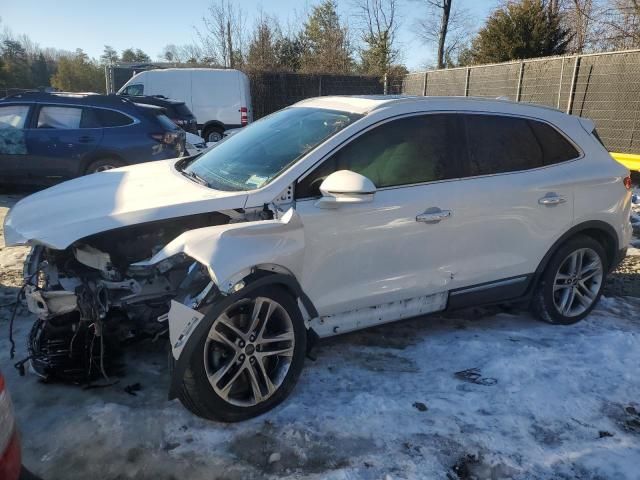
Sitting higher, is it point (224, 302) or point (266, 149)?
point (266, 149)

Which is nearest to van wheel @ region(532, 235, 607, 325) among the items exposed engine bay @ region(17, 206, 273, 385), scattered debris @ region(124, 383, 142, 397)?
exposed engine bay @ region(17, 206, 273, 385)

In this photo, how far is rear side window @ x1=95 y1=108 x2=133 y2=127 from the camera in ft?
28.1

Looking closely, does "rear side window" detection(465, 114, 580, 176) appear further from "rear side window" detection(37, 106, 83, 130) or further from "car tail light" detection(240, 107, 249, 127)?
"car tail light" detection(240, 107, 249, 127)

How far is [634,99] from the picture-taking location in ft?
35.2

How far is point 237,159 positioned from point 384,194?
1063mm

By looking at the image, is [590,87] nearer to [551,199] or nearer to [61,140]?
[551,199]

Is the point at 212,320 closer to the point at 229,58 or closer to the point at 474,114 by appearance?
the point at 474,114

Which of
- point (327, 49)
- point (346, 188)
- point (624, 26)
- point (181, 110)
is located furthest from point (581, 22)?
point (346, 188)

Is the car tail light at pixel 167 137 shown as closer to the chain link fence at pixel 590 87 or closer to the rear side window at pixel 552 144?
the rear side window at pixel 552 144

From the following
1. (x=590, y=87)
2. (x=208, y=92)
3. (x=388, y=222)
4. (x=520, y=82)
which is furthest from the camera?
(x=208, y=92)

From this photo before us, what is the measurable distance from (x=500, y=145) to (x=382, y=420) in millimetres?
2184

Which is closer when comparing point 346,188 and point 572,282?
point 346,188

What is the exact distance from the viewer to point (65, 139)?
8.43m

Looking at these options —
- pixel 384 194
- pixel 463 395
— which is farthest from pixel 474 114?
pixel 463 395
